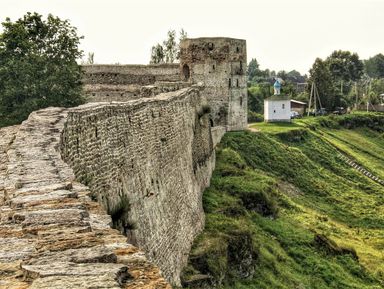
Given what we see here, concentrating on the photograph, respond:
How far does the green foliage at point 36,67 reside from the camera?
107 ft

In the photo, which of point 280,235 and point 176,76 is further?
point 176,76

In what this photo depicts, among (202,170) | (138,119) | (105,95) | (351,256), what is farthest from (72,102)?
(138,119)

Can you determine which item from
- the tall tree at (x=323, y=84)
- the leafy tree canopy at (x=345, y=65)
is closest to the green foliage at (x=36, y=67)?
the tall tree at (x=323, y=84)

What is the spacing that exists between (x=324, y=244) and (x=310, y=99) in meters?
53.1

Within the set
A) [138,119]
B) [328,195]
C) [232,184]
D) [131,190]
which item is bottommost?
[328,195]

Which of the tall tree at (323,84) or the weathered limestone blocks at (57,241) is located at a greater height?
the weathered limestone blocks at (57,241)

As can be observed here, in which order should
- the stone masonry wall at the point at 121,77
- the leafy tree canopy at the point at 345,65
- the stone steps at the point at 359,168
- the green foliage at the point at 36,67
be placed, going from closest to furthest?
the green foliage at the point at 36,67, the stone masonry wall at the point at 121,77, the stone steps at the point at 359,168, the leafy tree canopy at the point at 345,65

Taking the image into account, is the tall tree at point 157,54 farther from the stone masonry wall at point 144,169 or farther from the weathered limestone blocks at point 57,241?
the weathered limestone blocks at point 57,241

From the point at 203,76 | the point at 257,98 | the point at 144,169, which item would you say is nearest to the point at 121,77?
the point at 203,76

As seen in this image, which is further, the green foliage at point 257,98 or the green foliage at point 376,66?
the green foliage at point 376,66

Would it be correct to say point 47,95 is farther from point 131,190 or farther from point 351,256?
point 131,190

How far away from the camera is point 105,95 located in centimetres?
4669

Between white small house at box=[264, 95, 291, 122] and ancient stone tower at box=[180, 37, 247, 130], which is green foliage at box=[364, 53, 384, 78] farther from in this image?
ancient stone tower at box=[180, 37, 247, 130]

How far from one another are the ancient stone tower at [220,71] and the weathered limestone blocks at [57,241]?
124 ft
